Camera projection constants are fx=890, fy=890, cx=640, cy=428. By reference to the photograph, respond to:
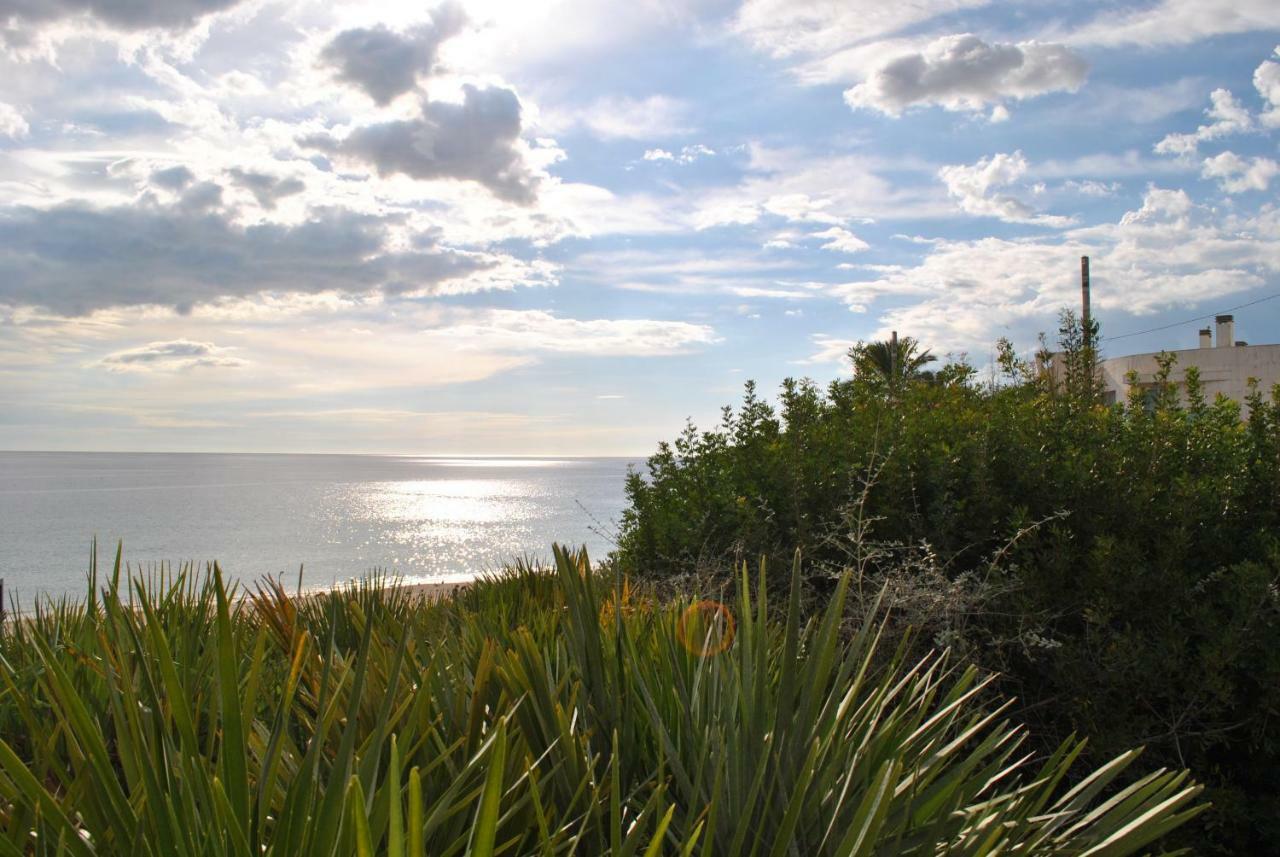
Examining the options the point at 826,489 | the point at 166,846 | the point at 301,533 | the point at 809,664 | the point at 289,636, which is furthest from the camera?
the point at 301,533

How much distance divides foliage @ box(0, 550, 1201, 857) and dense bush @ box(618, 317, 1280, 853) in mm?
2168

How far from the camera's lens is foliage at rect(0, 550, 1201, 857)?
1256 mm

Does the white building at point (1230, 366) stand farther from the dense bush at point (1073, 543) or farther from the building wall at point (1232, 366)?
the dense bush at point (1073, 543)

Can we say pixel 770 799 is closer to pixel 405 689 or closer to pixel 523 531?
pixel 405 689

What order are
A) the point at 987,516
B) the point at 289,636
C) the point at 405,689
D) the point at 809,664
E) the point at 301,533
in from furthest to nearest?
the point at 301,533
the point at 987,516
the point at 289,636
the point at 405,689
the point at 809,664

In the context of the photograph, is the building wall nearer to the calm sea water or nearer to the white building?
the white building

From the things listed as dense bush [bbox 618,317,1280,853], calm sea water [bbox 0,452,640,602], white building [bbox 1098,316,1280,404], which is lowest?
calm sea water [bbox 0,452,640,602]

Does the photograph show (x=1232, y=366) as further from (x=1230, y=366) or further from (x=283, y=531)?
(x=283, y=531)

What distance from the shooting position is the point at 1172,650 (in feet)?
14.2

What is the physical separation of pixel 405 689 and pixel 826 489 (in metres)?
4.04

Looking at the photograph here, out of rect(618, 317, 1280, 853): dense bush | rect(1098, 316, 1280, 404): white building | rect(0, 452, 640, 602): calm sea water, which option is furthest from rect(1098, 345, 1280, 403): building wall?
rect(618, 317, 1280, 853): dense bush

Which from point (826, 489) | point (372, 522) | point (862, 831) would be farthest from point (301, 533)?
point (862, 831)

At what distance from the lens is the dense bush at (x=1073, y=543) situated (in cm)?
429

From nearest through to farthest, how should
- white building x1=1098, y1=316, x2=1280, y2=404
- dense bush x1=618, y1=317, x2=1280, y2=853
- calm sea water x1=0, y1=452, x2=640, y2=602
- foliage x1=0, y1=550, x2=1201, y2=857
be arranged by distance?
foliage x1=0, y1=550, x2=1201, y2=857
dense bush x1=618, y1=317, x2=1280, y2=853
white building x1=1098, y1=316, x2=1280, y2=404
calm sea water x1=0, y1=452, x2=640, y2=602
